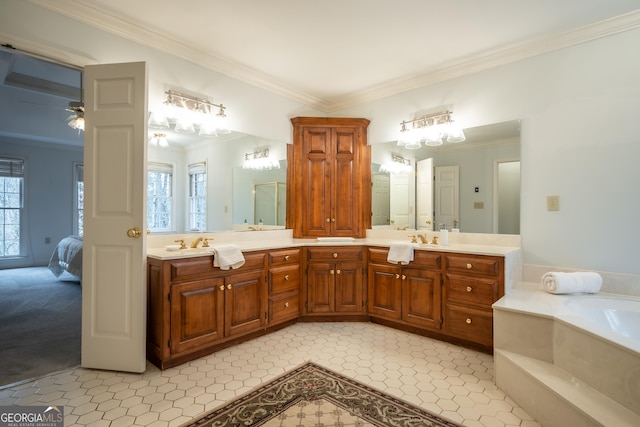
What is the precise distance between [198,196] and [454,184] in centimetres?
259

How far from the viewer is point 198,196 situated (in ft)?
10.1

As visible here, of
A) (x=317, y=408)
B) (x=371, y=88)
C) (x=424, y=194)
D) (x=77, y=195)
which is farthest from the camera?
(x=77, y=195)

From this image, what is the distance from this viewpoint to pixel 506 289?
2.47m

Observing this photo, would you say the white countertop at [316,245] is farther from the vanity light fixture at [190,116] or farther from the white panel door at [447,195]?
the vanity light fixture at [190,116]

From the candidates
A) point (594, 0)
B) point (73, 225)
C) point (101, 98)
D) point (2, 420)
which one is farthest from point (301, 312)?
point (73, 225)

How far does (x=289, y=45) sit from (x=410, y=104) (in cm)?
149

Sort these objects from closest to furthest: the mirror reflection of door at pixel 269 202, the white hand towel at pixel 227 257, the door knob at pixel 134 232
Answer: the door knob at pixel 134 232 → the white hand towel at pixel 227 257 → the mirror reflection of door at pixel 269 202

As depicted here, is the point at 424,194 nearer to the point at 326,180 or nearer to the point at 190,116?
the point at 326,180

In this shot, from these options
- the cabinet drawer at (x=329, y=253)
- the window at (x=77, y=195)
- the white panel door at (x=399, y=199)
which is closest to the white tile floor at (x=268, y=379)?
the cabinet drawer at (x=329, y=253)

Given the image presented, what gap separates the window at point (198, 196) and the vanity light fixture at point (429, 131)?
2.16 meters

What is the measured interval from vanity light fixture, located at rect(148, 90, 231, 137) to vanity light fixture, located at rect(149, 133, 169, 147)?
0.23 feet

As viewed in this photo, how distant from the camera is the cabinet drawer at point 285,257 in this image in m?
3.01

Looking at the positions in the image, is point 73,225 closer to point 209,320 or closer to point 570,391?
point 209,320

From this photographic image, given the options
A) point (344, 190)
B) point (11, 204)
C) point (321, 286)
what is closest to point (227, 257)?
point (321, 286)
